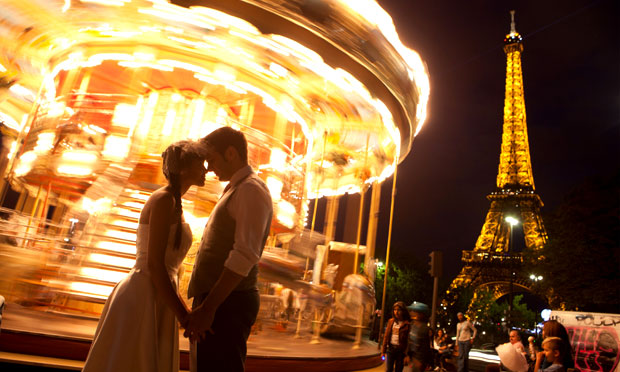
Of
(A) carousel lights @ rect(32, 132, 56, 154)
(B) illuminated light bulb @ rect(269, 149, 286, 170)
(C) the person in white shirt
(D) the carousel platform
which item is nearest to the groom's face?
(D) the carousel platform

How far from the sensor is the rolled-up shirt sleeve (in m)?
1.63

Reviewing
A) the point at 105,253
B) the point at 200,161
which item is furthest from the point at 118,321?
the point at 105,253

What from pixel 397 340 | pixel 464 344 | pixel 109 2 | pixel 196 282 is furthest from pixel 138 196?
pixel 464 344

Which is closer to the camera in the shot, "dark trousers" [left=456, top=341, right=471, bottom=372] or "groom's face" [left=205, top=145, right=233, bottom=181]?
"groom's face" [left=205, top=145, right=233, bottom=181]

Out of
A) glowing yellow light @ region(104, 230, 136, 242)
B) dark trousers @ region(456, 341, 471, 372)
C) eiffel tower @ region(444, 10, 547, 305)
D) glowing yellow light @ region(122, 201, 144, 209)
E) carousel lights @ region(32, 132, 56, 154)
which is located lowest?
dark trousers @ region(456, 341, 471, 372)

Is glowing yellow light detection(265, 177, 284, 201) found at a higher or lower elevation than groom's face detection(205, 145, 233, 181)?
higher

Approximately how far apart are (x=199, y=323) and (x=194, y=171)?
70 cm

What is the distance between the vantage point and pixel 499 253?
36938 millimetres

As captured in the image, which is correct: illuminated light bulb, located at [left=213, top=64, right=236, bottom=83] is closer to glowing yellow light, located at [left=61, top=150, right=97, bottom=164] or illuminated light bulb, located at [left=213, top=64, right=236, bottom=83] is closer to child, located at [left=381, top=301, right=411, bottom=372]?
glowing yellow light, located at [left=61, top=150, right=97, bottom=164]

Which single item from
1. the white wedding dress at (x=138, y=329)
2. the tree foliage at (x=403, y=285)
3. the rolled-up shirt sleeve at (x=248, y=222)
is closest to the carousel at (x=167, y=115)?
the white wedding dress at (x=138, y=329)

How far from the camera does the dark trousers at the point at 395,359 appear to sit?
521 centimetres

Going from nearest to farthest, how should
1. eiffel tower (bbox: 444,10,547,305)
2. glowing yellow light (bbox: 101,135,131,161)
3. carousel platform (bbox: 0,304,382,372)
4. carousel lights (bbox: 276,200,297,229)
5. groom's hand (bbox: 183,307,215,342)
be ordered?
groom's hand (bbox: 183,307,215,342), carousel platform (bbox: 0,304,382,372), glowing yellow light (bbox: 101,135,131,161), carousel lights (bbox: 276,200,297,229), eiffel tower (bbox: 444,10,547,305)

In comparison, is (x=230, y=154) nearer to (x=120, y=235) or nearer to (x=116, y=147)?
(x=120, y=235)

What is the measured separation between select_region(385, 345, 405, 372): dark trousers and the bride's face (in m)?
4.21
